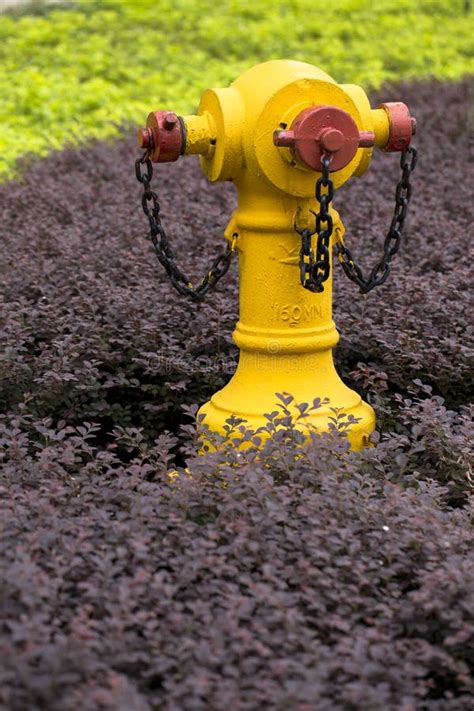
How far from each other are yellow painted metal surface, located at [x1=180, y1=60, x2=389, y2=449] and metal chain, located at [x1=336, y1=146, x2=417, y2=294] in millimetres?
101

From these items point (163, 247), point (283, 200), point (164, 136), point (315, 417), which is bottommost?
point (315, 417)

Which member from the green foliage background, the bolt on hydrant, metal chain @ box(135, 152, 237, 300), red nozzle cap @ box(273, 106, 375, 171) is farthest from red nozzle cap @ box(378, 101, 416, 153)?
the green foliage background

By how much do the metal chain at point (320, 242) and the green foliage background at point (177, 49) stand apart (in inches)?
217

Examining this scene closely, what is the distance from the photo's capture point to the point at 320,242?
307 cm

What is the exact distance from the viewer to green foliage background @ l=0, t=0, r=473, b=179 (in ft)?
30.7

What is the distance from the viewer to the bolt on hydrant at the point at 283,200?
3.09m

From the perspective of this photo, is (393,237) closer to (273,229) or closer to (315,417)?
(273,229)

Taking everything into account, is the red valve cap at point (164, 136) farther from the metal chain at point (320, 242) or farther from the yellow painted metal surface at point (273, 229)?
the metal chain at point (320, 242)

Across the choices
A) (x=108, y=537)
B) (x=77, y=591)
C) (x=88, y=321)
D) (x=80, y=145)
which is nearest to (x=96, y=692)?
(x=77, y=591)

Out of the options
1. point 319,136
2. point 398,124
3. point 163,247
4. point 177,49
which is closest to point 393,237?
point 398,124

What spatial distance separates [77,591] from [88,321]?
176 centimetres

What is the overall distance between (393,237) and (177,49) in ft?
27.6

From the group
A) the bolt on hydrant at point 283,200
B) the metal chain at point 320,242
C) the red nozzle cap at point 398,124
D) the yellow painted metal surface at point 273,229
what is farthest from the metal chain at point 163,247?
the red nozzle cap at point 398,124

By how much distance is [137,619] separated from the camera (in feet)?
6.92
